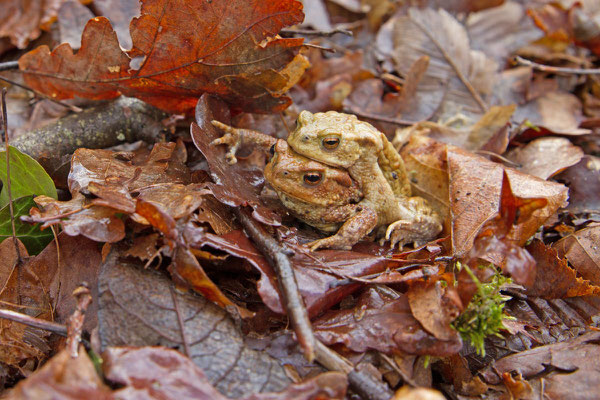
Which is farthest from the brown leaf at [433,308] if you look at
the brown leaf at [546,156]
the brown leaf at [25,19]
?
the brown leaf at [25,19]

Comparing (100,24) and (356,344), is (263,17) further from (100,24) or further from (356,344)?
(356,344)

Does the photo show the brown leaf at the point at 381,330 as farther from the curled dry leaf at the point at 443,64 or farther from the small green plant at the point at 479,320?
the curled dry leaf at the point at 443,64

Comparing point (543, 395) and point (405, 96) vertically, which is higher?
point (405, 96)

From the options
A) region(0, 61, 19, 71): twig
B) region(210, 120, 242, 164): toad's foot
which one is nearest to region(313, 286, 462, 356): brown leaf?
region(210, 120, 242, 164): toad's foot

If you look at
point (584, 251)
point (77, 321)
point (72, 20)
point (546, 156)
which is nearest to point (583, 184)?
point (546, 156)

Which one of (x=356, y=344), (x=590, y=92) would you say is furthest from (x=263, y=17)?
(x=590, y=92)

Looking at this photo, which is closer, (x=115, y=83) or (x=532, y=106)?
(x=115, y=83)
